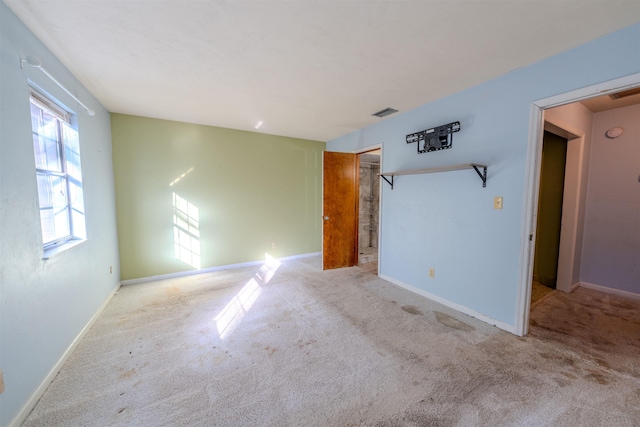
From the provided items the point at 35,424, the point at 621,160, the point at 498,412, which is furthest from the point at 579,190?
the point at 35,424

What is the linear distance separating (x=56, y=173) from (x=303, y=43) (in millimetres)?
2316

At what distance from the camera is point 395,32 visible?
1.63 metres

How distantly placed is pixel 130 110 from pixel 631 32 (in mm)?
4816

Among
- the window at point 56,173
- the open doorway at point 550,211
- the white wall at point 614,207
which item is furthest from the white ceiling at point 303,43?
the white wall at point 614,207

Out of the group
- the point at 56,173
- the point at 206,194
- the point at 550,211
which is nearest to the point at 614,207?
the point at 550,211

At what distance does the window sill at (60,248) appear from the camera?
Answer: 167 cm

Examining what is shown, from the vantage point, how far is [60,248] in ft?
6.15

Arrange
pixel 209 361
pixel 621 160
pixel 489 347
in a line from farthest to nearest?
pixel 621 160 → pixel 489 347 → pixel 209 361

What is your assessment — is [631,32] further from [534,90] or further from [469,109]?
[469,109]

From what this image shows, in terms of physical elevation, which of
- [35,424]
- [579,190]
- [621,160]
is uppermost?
[621,160]

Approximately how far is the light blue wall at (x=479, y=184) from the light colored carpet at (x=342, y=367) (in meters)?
0.42

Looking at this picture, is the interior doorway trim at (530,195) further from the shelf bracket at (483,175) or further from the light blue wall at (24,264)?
the light blue wall at (24,264)

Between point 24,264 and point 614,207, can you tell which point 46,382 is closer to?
point 24,264

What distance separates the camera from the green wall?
3348 mm
